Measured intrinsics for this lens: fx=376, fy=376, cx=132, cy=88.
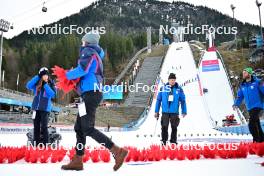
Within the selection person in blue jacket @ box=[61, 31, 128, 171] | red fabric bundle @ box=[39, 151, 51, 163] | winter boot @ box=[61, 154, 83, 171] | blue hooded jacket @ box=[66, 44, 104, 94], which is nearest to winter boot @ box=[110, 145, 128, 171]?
person in blue jacket @ box=[61, 31, 128, 171]

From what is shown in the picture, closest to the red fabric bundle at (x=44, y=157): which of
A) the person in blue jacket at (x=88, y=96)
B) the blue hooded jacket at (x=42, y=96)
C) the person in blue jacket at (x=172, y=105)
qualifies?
the person in blue jacket at (x=88, y=96)

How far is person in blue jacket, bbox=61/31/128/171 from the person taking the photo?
13.8ft

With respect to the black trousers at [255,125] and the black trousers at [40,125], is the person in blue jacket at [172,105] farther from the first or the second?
the black trousers at [40,125]

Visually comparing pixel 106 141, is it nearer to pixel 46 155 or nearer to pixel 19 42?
pixel 46 155

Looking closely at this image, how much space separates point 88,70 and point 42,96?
278 centimetres

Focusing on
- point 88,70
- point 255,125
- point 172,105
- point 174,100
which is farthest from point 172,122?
point 88,70

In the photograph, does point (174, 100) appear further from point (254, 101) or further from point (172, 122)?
point (254, 101)

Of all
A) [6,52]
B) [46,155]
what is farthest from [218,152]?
[6,52]

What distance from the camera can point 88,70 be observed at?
423 cm

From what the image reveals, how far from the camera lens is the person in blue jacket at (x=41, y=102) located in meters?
6.64

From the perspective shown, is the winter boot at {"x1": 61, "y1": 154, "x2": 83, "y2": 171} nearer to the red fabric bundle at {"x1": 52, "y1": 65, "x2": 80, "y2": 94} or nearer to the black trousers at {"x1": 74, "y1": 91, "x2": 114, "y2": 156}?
the black trousers at {"x1": 74, "y1": 91, "x2": 114, "y2": 156}

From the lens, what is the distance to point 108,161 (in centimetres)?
A: 484

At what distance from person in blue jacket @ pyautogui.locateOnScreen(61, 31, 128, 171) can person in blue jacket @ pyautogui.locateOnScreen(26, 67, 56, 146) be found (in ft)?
8.13

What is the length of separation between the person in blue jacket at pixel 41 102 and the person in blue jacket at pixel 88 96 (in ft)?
8.13
